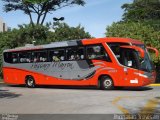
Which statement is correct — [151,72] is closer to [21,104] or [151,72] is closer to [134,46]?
[134,46]

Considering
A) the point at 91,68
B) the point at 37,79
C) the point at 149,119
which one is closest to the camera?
the point at 149,119

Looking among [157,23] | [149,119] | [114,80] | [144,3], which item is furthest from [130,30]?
[144,3]

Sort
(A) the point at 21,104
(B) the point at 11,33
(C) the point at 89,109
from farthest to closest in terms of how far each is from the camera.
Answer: (B) the point at 11,33 < (A) the point at 21,104 < (C) the point at 89,109

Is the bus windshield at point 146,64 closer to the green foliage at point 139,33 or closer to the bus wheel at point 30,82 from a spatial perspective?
the bus wheel at point 30,82

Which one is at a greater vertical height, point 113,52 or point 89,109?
point 113,52

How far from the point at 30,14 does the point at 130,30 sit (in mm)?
24861

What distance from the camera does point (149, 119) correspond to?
1281 centimetres

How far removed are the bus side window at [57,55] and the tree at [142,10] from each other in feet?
125

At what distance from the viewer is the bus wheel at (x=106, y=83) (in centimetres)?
2530

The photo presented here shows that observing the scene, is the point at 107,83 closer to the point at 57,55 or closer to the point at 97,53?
the point at 97,53

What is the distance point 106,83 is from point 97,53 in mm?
1795

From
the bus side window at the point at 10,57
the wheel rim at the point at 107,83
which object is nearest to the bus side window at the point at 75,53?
the wheel rim at the point at 107,83

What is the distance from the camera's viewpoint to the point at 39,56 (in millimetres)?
29406

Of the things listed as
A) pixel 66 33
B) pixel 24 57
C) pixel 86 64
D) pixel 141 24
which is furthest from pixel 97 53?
pixel 66 33
